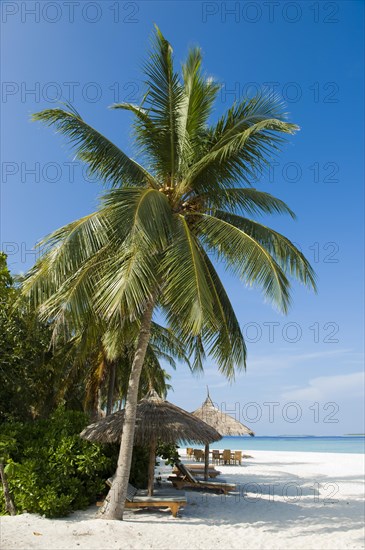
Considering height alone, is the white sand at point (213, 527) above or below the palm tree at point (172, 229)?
below

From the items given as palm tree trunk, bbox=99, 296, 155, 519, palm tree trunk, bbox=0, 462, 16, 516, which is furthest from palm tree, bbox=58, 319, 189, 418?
palm tree trunk, bbox=0, 462, 16, 516

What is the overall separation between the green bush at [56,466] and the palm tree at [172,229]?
1.12 meters

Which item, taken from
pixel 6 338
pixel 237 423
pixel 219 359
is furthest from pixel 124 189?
pixel 237 423

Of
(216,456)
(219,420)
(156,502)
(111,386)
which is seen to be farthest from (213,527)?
(216,456)

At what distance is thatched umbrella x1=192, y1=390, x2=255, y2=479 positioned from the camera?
18.3 metres

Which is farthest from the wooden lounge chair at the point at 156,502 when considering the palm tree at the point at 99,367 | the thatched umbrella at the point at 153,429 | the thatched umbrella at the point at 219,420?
the thatched umbrella at the point at 219,420

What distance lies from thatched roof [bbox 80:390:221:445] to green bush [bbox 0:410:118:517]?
435 mm

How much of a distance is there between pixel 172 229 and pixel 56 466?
17.0 ft

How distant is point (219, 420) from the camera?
18.7 meters

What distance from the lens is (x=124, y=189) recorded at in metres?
8.74

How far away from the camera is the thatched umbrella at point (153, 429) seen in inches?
378

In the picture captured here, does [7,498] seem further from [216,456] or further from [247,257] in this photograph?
[216,456]

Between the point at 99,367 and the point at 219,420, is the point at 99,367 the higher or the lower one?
the higher one

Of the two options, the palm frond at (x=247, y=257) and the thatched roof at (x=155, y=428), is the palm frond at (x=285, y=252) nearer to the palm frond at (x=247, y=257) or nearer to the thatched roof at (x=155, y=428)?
the palm frond at (x=247, y=257)
